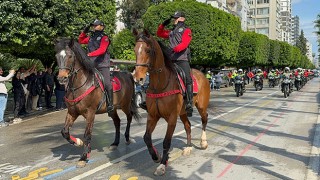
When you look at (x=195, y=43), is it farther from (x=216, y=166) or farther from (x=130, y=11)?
(x=216, y=166)

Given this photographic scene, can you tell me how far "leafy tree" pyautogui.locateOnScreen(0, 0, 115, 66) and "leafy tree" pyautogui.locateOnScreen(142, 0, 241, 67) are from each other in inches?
638

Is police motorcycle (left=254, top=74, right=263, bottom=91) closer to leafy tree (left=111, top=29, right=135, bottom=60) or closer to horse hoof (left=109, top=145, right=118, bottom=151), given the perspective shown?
leafy tree (left=111, top=29, right=135, bottom=60)

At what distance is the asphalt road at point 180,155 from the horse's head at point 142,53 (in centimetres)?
179

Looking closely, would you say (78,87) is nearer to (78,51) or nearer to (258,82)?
(78,51)

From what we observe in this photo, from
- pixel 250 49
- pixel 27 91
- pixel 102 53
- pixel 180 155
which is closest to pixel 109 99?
pixel 102 53

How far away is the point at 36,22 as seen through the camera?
567 inches

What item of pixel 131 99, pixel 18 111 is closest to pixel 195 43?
pixel 18 111

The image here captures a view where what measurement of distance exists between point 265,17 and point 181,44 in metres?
130

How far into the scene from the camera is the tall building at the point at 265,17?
12875cm

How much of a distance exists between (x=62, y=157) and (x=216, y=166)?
314 cm

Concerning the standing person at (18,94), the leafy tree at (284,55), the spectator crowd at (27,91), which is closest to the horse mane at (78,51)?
the spectator crowd at (27,91)

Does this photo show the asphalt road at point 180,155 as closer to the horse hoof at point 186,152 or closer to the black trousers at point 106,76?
the horse hoof at point 186,152

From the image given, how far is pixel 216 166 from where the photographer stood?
7176mm

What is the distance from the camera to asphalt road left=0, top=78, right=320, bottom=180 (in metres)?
6.70
